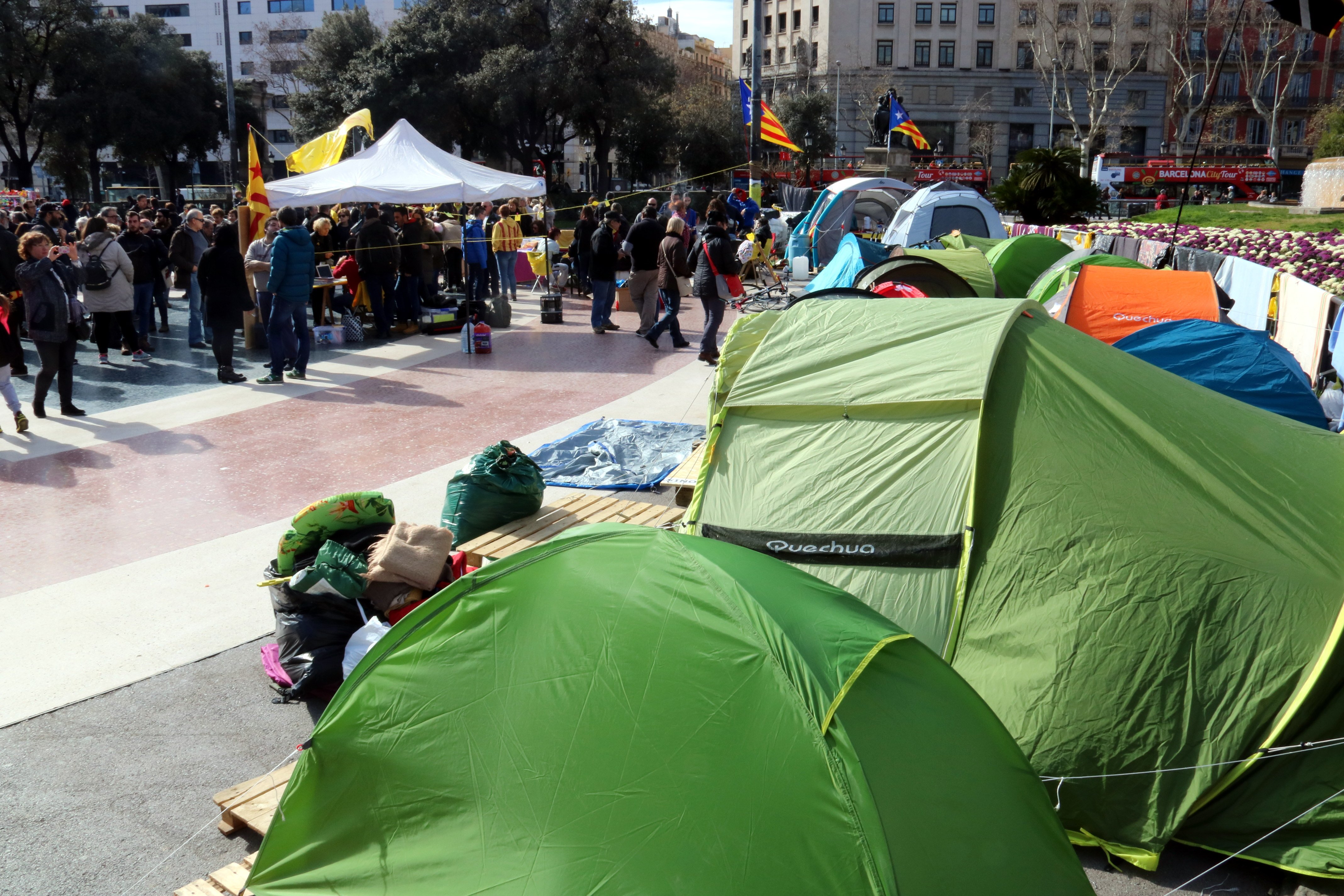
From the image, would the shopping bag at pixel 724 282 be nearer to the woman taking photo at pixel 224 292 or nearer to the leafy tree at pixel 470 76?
the woman taking photo at pixel 224 292

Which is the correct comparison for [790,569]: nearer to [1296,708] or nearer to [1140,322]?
[1296,708]

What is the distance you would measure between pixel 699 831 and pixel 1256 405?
588 centimetres

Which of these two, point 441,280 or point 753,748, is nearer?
point 753,748

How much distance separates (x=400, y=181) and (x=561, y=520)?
352 inches

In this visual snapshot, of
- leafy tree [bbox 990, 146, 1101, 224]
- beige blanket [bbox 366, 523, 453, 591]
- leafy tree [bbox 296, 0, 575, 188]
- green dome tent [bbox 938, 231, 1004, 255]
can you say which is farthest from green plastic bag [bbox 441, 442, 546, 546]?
leafy tree [bbox 296, 0, 575, 188]

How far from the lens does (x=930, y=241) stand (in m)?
17.5

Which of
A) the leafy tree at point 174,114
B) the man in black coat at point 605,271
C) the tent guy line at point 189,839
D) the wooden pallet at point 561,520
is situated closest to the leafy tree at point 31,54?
the leafy tree at point 174,114

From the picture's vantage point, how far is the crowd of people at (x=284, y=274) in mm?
9664

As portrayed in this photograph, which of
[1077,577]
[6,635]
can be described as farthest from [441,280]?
[1077,577]

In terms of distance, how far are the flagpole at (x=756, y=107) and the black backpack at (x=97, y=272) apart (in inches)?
626

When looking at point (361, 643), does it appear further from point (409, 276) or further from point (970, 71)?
point (970, 71)

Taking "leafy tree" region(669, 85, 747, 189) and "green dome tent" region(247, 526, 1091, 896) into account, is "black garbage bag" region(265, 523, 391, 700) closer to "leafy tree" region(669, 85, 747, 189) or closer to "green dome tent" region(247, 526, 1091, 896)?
"green dome tent" region(247, 526, 1091, 896)

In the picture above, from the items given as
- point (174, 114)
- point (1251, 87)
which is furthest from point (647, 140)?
point (1251, 87)

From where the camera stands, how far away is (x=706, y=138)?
5325 cm
